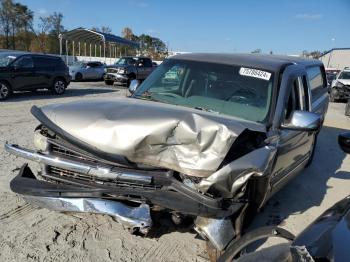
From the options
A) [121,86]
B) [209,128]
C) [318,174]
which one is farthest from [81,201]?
[121,86]

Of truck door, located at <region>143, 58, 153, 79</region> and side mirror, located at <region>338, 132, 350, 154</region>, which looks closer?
side mirror, located at <region>338, 132, 350, 154</region>

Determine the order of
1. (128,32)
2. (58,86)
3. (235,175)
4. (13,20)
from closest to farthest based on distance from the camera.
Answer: (235,175)
(58,86)
(13,20)
(128,32)

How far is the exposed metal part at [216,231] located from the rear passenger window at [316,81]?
11.6ft

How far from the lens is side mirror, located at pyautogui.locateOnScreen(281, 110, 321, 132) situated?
402 cm

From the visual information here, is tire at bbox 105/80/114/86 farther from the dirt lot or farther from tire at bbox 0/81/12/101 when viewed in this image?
the dirt lot

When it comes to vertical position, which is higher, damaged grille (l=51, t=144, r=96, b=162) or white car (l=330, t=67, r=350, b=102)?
damaged grille (l=51, t=144, r=96, b=162)

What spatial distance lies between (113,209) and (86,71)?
23.0 m

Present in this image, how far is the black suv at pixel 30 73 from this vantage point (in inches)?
555

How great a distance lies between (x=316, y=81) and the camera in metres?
6.89

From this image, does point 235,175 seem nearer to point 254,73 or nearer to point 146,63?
point 254,73

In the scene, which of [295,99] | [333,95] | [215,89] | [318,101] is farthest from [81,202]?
[333,95]

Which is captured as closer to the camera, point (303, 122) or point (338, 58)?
point (303, 122)

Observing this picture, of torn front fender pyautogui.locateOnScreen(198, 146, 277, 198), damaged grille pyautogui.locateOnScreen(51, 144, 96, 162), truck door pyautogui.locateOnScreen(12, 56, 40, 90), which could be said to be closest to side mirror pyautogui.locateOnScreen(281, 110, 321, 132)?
torn front fender pyautogui.locateOnScreen(198, 146, 277, 198)

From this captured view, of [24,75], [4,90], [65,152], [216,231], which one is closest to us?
[216,231]
